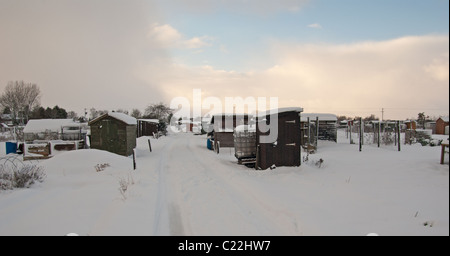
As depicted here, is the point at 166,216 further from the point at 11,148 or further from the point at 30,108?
the point at 30,108

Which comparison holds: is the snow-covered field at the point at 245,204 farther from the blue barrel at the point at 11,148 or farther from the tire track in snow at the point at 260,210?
the blue barrel at the point at 11,148

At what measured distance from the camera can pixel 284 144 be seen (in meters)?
11.4

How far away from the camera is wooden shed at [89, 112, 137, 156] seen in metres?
18.5

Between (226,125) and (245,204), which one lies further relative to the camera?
(226,125)

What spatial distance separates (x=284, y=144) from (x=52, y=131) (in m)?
30.3

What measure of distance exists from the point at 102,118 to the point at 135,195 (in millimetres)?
12798

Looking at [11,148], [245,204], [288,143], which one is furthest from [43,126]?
[245,204]

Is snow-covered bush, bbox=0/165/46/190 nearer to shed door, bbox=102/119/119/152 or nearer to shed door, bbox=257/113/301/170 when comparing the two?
shed door, bbox=257/113/301/170

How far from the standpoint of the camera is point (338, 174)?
30.0 ft

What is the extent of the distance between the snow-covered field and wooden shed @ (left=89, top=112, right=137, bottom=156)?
8.39 m

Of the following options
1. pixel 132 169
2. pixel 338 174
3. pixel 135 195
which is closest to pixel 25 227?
pixel 135 195

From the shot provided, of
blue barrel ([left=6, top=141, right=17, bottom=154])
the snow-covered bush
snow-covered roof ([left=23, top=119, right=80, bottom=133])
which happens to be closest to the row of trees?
snow-covered roof ([left=23, top=119, right=80, bottom=133])

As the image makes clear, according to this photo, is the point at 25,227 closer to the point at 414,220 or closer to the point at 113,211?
the point at 113,211

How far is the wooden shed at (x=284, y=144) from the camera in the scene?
11312 mm
